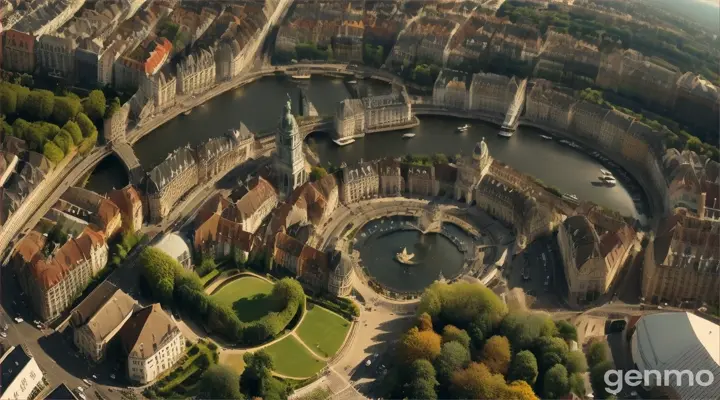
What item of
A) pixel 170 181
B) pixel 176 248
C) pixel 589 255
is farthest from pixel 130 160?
pixel 589 255

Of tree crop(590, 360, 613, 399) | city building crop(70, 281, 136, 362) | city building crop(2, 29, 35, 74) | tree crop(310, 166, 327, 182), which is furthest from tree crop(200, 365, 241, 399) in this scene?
city building crop(2, 29, 35, 74)

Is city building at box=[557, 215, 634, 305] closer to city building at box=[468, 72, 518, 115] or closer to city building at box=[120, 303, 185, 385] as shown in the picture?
city building at box=[468, 72, 518, 115]

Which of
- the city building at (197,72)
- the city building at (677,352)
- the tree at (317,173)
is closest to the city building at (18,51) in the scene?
the city building at (197,72)

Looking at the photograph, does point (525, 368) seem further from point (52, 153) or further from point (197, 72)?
point (197, 72)

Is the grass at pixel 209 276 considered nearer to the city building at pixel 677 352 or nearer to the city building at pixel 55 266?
the city building at pixel 55 266

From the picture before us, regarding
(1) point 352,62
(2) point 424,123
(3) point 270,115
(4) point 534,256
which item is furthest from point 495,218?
(1) point 352,62
